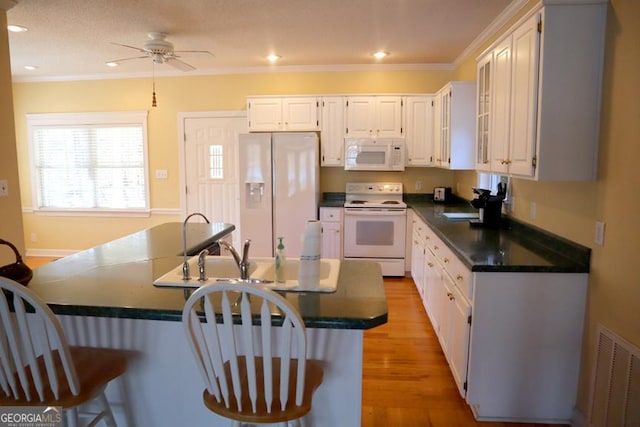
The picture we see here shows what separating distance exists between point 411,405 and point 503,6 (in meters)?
2.89

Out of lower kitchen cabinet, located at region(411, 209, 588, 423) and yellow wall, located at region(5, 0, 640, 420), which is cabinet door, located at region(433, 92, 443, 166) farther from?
lower kitchen cabinet, located at region(411, 209, 588, 423)

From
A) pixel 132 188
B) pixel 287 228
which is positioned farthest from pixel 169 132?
pixel 287 228

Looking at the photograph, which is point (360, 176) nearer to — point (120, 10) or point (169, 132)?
point (169, 132)

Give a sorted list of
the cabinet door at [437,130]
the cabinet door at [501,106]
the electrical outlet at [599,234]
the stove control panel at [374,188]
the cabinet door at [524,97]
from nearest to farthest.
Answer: the electrical outlet at [599,234]
the cabinet door at [524,97]
the cabinet door at [501,106]
the cabinet door at [437,130]
the stove control panel at [374,188]

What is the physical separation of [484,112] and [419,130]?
6.43 feet

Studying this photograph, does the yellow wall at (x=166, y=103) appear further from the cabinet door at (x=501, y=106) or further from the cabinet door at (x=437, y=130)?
the cabinet door at (x=501, y=106)

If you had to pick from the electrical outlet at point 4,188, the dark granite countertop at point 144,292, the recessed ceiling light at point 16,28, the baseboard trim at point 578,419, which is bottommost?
the baseboard trim at point 578,419

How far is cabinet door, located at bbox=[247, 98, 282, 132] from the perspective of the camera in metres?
4.94

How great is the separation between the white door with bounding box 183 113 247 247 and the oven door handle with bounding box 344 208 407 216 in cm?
166

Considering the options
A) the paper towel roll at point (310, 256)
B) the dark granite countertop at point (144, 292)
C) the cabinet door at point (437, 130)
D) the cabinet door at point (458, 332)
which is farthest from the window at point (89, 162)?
the paper towel roll at point (310, 256)

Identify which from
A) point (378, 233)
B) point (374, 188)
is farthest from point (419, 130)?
point (378, 233)

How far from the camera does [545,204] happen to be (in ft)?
8.59

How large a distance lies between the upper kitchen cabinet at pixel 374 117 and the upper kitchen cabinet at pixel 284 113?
41 cm

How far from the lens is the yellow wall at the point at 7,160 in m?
3.05
